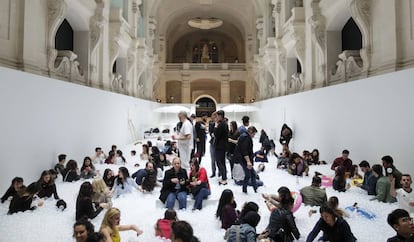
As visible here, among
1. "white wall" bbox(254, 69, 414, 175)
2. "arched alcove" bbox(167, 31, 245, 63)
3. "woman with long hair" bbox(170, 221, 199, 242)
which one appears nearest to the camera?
"woman with long hair" bbox(170, 221, 199, 242)

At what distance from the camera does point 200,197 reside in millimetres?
5324

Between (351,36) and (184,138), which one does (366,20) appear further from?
(184,138)

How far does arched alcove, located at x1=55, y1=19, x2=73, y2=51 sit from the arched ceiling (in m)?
13.7

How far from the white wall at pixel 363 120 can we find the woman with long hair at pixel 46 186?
6.62 m

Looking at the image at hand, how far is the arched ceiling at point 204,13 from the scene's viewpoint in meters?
26.0

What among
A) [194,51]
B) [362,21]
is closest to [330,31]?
[362,21]

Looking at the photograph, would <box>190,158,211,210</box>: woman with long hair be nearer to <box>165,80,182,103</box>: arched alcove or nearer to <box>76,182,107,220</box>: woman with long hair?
<box>76,182,107,220</box>: woman with long hair

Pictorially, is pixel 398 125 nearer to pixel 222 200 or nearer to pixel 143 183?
pixel 222 200

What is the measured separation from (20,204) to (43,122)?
2.47 m

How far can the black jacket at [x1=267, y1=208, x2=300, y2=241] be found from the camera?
3719mm

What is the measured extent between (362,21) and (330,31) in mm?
2809

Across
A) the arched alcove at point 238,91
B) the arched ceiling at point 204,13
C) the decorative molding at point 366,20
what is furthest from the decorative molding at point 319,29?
the arched alcove at point 238,91

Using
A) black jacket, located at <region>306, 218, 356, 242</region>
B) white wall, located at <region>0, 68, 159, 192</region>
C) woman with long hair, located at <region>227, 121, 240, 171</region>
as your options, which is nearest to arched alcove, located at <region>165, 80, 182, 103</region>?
white wall, located at <region>0, 68, 159, 192</region>

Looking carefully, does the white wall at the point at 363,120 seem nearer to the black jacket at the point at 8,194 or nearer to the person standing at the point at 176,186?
the person standing at the point at 176,186
